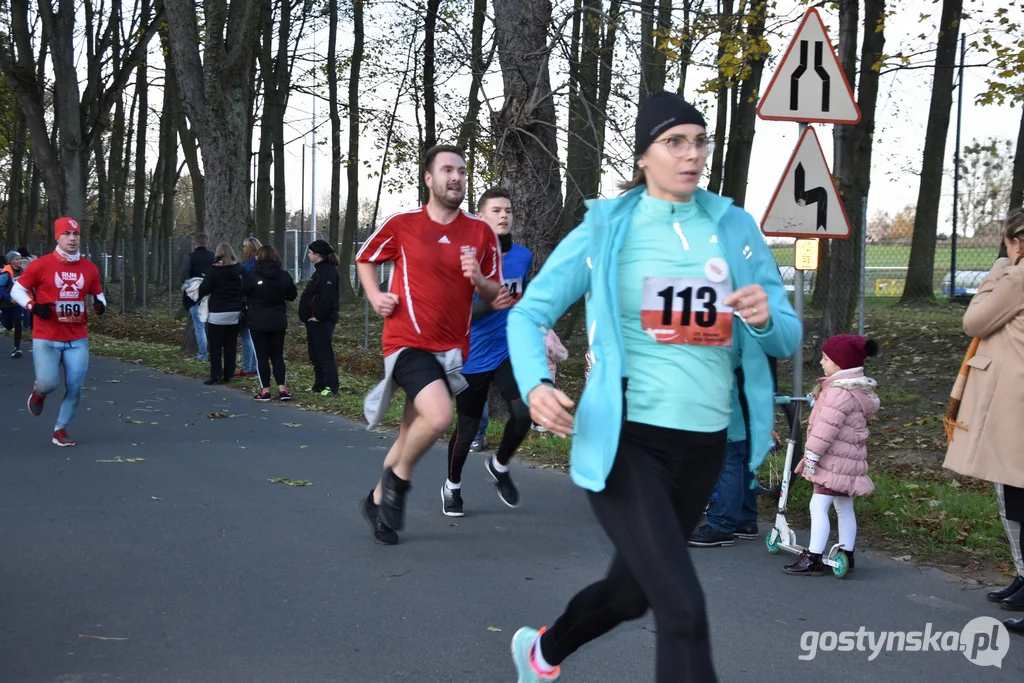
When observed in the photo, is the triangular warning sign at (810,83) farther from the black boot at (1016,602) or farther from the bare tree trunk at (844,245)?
the bare tree trunk at (844,245)

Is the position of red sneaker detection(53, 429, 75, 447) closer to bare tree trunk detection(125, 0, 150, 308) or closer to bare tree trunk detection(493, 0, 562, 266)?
bare tree trunk detection(493, 0, 562, 266)

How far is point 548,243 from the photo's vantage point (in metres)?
11.5

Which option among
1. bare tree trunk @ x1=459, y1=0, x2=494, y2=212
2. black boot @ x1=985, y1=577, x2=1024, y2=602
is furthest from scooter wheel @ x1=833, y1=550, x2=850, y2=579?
bare tree trunk @ x1=459, y1=0, x2=494, y2=212

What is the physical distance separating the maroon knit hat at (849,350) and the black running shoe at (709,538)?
1394 millimetres

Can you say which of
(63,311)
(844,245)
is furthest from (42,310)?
(844,245)

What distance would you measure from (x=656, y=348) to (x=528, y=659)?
1248 mm

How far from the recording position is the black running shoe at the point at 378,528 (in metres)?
6.66

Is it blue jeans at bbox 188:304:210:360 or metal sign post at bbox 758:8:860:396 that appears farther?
blue jeans at bbox 188:304:210:360

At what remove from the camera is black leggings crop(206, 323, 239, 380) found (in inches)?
645

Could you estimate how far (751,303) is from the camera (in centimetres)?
334

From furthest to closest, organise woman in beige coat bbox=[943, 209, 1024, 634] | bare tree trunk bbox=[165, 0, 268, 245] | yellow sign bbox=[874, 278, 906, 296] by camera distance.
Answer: yellow sign bbox=[874, 278, 906, 296]
bare tree trunk bbox=[165, 0, 268, 245]
woman in beige coat bbox=[943, 209, 1024, 634]

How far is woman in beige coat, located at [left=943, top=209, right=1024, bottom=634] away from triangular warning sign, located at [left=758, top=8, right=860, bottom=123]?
2.15 metres

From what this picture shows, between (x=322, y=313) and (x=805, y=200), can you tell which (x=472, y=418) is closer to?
(x=805, y=200)

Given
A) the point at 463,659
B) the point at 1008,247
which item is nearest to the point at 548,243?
the point at 1008,247
